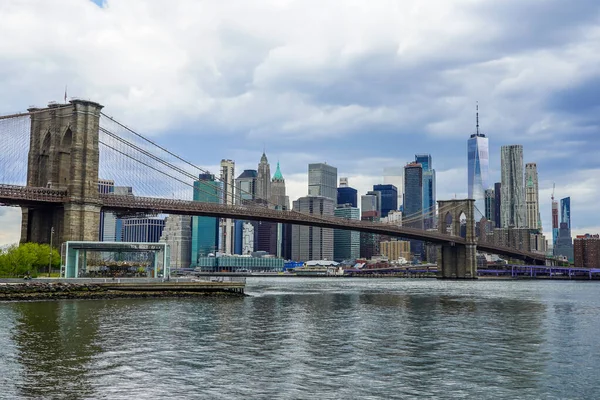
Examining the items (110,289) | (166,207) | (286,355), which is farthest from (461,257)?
(286,355)

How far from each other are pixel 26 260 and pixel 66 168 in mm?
15616

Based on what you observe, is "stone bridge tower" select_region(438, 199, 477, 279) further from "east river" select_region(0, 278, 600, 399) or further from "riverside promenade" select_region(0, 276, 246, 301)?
"east river" select_region(0, 278, 600, 399)

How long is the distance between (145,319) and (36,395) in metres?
20.4

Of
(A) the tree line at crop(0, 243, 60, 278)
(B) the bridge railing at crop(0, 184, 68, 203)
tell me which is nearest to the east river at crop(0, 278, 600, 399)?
(A) the tree line at crop(0, 243, 60, 278)

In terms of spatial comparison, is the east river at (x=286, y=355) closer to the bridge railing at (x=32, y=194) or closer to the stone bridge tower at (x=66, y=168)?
the bridge railing at (x=32, y=194)

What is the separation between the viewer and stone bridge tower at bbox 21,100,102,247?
74.7 metres

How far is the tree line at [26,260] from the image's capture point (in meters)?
67.6

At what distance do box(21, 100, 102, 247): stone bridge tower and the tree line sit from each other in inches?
130

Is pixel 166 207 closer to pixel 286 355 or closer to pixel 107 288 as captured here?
pixel 107 288

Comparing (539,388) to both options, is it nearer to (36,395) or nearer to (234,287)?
(36,395)

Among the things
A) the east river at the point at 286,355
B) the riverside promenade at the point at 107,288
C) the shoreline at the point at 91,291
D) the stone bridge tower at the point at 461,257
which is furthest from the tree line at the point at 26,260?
the stone bridge tower at the point at 461,257

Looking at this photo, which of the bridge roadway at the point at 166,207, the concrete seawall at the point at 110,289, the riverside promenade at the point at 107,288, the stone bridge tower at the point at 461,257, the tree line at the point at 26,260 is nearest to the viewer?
the concrete seawall at the point at 110,289

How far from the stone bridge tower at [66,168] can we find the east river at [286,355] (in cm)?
3007

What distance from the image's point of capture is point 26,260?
67.4 metres
